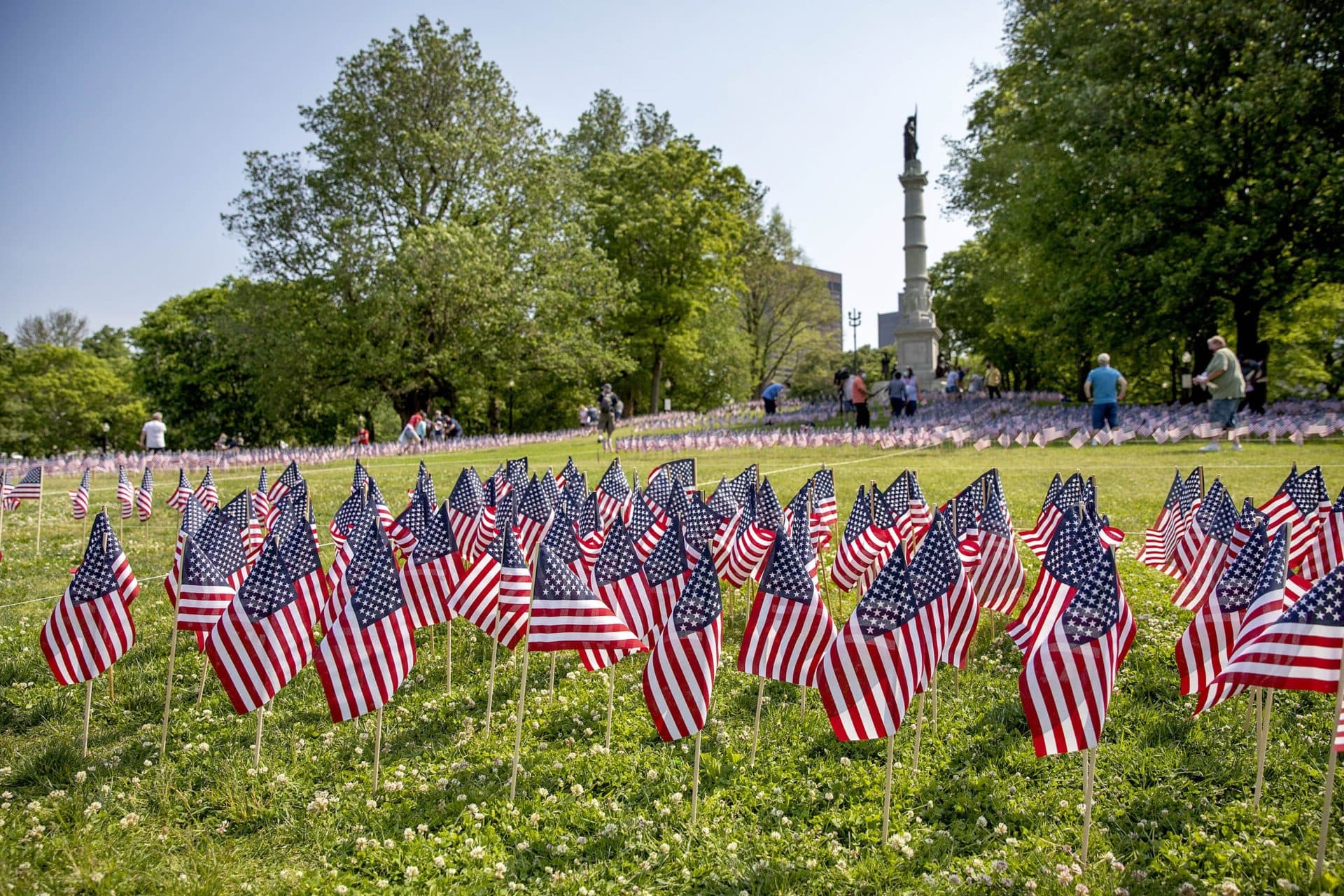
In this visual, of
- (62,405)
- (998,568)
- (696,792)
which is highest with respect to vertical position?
(62,405)

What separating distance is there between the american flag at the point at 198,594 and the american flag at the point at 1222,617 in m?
5.91

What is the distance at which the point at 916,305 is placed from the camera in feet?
142

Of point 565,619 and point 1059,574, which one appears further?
point 1059,574

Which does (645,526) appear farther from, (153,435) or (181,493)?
(153,435)

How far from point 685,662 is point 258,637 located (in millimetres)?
2538

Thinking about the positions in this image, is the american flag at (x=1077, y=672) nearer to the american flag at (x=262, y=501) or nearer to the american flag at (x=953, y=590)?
the american flag at (x=953, y=590)

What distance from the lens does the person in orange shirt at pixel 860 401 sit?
90.7 ft

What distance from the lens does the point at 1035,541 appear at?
748cm

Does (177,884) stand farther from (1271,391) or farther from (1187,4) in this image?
(1271,391)

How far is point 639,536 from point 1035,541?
3572mm

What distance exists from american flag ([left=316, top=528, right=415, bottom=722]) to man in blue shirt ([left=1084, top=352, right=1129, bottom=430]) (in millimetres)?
21190

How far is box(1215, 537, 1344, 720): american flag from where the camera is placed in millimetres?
3686

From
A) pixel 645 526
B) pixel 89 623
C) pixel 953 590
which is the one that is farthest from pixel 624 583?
pixel 89 623

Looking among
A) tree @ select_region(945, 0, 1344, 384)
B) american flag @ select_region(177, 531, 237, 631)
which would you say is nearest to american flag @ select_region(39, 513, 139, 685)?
american flag @ select_region(177, 531, 237, 631)
